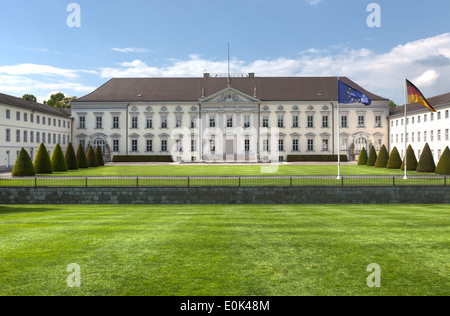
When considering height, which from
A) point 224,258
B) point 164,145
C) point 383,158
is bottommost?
point 224,258

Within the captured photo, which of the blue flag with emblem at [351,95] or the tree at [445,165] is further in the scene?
the tree at [445,165]

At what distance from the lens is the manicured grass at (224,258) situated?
6453 mm

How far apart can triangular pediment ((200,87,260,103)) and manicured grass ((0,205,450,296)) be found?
54.4m

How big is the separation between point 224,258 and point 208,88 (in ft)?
208

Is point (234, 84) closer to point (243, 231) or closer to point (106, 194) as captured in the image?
point (106, 194)

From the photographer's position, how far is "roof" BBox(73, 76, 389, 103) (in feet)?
219

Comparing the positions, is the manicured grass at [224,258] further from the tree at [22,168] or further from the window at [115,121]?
the window at [115,121]

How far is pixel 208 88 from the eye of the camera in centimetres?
6944

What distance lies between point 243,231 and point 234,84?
61311 mm

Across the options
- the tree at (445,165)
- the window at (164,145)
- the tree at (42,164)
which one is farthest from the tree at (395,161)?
the window at (164,145)

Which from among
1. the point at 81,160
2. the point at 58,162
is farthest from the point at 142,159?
the point at 58,162

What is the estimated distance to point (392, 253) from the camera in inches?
335

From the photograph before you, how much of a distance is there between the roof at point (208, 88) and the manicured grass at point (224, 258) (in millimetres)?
56519

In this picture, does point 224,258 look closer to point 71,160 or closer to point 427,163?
point 427,163
